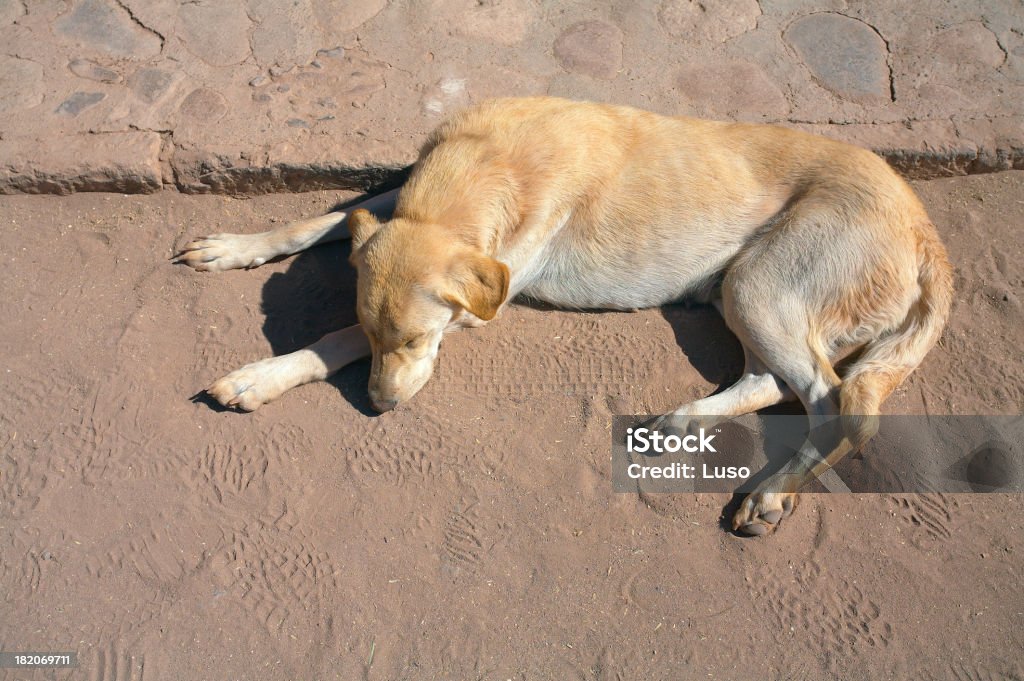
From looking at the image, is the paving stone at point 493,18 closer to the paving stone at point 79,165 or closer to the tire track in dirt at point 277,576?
the paving stone at point 79,165

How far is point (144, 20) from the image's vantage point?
203 inches

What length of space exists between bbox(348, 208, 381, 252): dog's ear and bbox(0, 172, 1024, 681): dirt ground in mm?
583

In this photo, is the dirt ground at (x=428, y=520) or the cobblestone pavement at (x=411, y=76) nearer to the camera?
the dirt ground at (x=428, y=520)

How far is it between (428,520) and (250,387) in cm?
102

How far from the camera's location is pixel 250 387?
3.63m

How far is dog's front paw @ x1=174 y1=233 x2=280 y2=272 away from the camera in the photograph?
13.6 feet

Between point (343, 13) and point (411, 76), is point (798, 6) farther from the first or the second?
point (343, 13)

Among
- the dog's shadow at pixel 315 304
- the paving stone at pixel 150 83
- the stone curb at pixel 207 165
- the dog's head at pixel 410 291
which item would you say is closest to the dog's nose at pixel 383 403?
the dog's head at pixel 410 291

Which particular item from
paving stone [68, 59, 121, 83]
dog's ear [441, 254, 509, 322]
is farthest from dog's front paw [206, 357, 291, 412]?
paving stone [68, 59, 121, 83]

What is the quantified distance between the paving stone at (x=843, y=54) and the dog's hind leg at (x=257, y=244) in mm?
3234

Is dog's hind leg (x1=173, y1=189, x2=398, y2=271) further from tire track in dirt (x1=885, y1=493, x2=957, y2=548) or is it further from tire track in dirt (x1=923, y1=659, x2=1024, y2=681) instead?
tire track in dirt (x1=923, y1=659, x2=1024, y2=681)

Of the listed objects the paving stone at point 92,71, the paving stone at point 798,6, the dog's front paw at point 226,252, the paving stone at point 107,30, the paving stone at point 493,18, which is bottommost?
the dog's front paw at point 226,252

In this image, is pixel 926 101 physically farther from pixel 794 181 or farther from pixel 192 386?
pixel 192 386

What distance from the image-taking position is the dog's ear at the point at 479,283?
11.1ft
